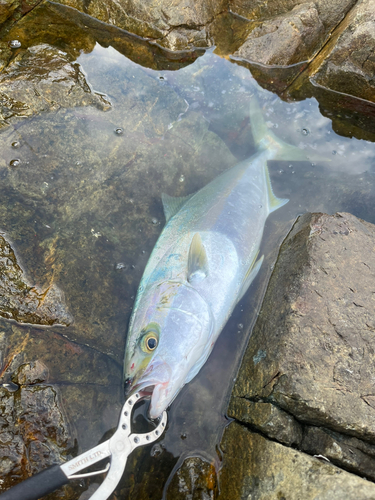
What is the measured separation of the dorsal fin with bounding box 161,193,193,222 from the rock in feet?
5.56

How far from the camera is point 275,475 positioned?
1556 millimetres

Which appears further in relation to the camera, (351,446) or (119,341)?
(119,341)

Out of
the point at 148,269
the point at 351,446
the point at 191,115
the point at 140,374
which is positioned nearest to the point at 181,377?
the point at 140,374

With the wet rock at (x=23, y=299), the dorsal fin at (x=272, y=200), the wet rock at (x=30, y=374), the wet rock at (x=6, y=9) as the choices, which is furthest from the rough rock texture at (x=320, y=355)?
the wet rock at (x=6, y=9)

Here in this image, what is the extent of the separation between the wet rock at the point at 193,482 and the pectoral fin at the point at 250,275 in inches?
45.6

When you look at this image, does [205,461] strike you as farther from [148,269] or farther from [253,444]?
[148,269]

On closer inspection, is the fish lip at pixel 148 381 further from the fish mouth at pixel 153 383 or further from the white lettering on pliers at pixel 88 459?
the white lettering on pliers at pixel 88 459

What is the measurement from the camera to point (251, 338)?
221 cm

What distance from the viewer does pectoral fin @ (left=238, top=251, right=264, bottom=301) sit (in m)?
2.42

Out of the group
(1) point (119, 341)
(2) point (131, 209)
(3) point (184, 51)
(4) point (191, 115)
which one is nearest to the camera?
(1) point (119, 341)

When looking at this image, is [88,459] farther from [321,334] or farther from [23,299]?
[321,334]

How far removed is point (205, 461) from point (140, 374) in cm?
72

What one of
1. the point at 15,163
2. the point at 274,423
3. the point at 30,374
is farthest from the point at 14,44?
the point at 274,423

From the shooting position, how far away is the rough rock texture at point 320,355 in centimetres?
161
